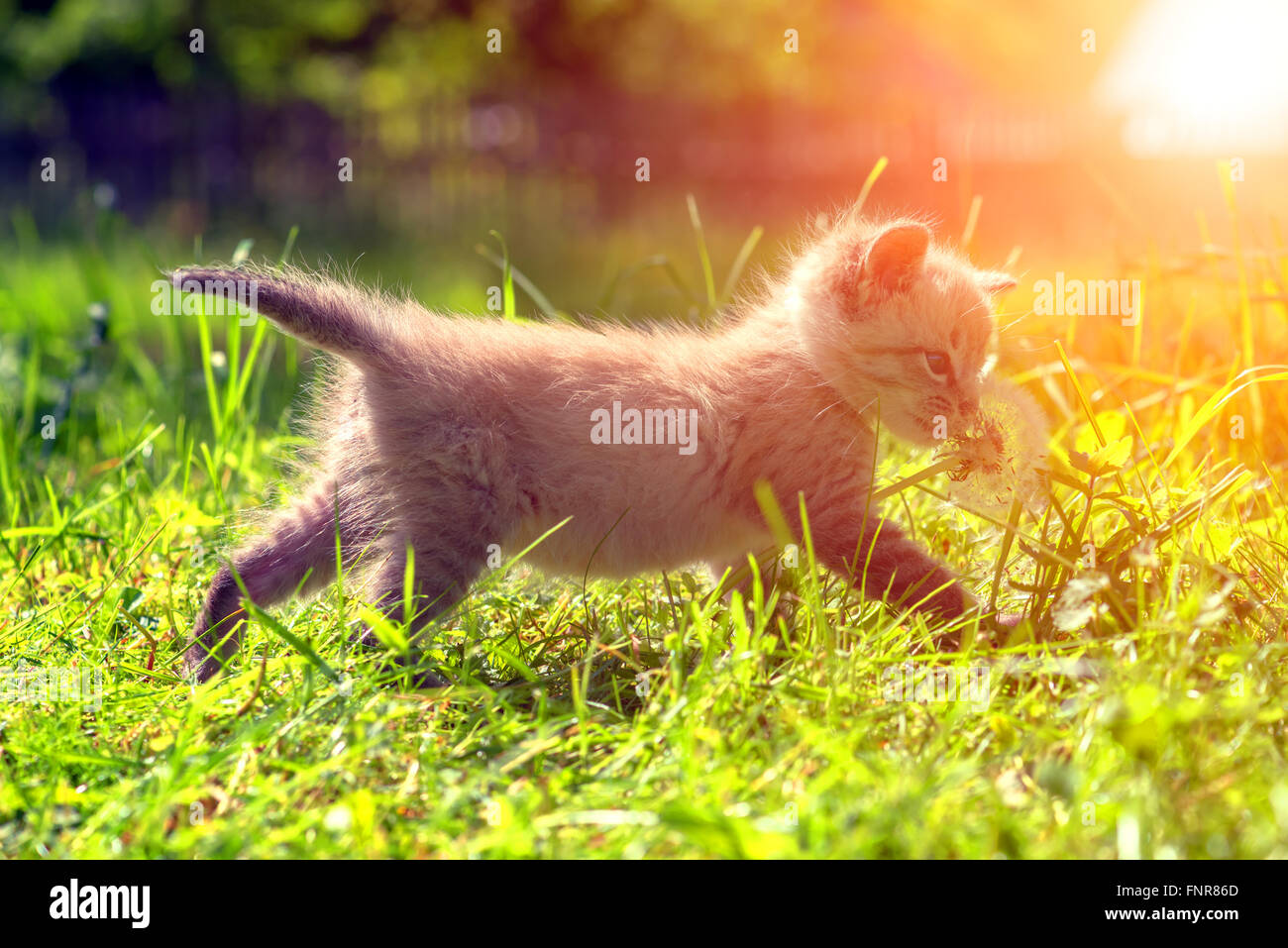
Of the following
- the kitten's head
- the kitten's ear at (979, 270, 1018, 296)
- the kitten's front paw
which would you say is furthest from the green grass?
the kitten's ear at (979, 270, 1018, 296)

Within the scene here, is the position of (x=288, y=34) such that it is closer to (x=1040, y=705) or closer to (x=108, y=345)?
(x=108, y=345)

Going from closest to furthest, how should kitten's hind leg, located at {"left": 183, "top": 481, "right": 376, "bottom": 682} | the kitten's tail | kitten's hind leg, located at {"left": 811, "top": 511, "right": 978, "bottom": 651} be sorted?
1. the kitten's tail
2. kitten's hind leg, located at {"left": 811, "top": 511, "right": 978, "bottom": 651}
3. kitten's hind leg, located at {"left": 183, "top": 481, "right": 376, "bottom": 682}

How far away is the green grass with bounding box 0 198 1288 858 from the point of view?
1643 mm

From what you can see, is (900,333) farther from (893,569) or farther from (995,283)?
(893,569)

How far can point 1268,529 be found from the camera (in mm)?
2613

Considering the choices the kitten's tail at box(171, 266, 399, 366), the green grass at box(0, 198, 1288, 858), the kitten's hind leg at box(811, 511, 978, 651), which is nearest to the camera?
the green grass at box(0, 198, 1288, 858)

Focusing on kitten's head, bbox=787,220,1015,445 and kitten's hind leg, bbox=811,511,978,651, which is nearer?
kitten's hind leg, bbox=811,511,978,651

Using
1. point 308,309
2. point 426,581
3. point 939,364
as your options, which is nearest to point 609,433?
point 426,581

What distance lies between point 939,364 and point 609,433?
821mm

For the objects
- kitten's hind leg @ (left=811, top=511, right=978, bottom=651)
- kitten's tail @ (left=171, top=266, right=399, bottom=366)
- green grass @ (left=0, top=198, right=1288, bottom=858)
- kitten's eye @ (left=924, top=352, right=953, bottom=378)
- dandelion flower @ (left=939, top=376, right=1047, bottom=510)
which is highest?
kitten's tail @ (left=171, top=266, right=399, bottom=366)

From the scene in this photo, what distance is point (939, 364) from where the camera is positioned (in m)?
2.57

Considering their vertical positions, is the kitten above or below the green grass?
above

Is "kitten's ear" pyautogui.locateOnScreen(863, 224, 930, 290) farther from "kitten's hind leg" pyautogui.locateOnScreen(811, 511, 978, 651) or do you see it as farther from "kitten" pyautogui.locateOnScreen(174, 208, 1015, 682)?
"kitten's hind leg" pyautogui.locateOnScreen(811, 511, 978, 651)

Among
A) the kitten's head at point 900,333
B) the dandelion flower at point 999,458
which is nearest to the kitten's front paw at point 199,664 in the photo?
the kitten's head at point 900,333
